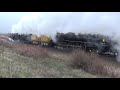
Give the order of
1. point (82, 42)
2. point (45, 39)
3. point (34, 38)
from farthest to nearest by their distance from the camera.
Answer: point (45, 39) < point (34, 38) < point (82, 42)

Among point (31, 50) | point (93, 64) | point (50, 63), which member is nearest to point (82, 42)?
point (93, 64)

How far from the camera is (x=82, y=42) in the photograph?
6.64 m

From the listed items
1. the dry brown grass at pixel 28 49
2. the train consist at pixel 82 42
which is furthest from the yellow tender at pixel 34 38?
the dry brown grass at pixel 28 49

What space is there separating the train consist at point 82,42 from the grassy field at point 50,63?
0.15 metres

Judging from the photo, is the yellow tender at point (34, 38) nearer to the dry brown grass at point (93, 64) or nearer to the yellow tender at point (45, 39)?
the yellow tender at point (45, 39)

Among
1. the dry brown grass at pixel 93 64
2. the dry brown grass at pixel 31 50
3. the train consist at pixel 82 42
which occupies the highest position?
the train consist at pixel 82 42

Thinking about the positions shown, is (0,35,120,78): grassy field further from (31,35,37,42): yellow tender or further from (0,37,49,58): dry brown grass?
(31,35,37,42): yellow tender

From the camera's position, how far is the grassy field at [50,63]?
20.6 feet

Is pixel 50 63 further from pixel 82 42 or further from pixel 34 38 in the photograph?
pixel 82 42

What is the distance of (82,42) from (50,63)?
2.98ft
